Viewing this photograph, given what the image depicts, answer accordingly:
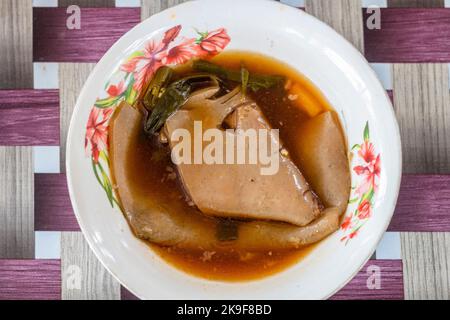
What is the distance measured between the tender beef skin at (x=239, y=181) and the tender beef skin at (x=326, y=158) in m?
0.04

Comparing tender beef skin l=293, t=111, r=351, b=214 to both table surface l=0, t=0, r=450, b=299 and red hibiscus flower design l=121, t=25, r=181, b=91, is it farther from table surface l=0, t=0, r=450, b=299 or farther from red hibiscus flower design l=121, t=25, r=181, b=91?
red hibiscus flower design l=121, t=25, r=181, b=91

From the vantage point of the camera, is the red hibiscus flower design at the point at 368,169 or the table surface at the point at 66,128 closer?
the red hibiscus flower design at the point at 368,169

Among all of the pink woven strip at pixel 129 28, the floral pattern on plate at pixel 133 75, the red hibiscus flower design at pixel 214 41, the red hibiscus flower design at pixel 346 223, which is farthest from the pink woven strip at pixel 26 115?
the red hibiscus flower design at pixel 346 223

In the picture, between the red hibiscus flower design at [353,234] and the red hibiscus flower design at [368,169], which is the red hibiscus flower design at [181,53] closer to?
the red hibiscus flower design at [368,169]

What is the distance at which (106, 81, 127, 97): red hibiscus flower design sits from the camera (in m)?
1.57

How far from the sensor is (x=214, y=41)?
1.65 m

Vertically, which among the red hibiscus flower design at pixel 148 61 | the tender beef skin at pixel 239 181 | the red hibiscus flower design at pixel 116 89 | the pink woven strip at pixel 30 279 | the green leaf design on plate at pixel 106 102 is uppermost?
the red hibiscus flower design at pixel 148 61

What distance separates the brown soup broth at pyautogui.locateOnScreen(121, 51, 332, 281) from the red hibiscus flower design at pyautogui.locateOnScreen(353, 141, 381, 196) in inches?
7.4

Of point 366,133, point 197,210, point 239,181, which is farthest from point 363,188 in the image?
point 197,210

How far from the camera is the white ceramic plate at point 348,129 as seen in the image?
1549 millimetres

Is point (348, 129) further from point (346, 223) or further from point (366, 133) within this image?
point (346, 223)

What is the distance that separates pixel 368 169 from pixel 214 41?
1.98 feet

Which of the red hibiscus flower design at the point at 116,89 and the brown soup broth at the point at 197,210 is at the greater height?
the red hibiscus flower design at the point at 116,89

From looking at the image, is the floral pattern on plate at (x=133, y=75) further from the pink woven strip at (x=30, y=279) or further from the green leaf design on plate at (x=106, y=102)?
the pink woven strip at (x=30, y=279)
